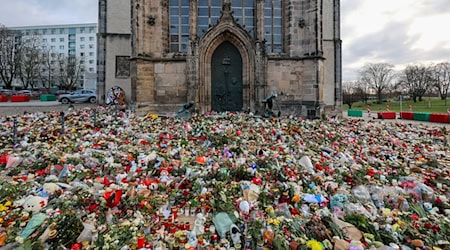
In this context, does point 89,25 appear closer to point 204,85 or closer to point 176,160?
point 204,85

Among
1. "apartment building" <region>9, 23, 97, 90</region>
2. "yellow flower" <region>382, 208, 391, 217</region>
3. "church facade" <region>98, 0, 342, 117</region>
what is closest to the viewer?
"yellow flower" <region>382, 208, 391, 217</region>

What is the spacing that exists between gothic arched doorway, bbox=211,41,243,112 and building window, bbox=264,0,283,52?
5.63ft

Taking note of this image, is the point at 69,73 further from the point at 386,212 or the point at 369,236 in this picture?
the point at 369,236

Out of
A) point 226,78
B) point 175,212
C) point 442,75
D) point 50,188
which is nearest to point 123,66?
point 226,78

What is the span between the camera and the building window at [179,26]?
1287 centimetres

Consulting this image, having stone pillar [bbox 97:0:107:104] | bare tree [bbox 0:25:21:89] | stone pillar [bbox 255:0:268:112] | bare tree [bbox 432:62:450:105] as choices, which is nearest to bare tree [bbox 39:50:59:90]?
bare tree [bbox 0:25:21:89]

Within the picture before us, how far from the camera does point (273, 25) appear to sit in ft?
43.5

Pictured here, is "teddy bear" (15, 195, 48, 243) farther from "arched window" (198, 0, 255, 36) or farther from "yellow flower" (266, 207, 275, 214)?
"arched window" (198, 0, 255, 36)

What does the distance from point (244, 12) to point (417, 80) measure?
56.6 metres

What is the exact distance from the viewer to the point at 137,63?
1214 cm

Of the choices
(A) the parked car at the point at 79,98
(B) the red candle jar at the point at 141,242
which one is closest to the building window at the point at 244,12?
(B) the red candle jar at the point at 141,242

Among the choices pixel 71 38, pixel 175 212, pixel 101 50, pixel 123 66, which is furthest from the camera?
pixel 71 38

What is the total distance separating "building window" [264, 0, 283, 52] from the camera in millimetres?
13242

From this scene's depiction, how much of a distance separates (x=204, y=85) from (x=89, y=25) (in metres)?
86.1
